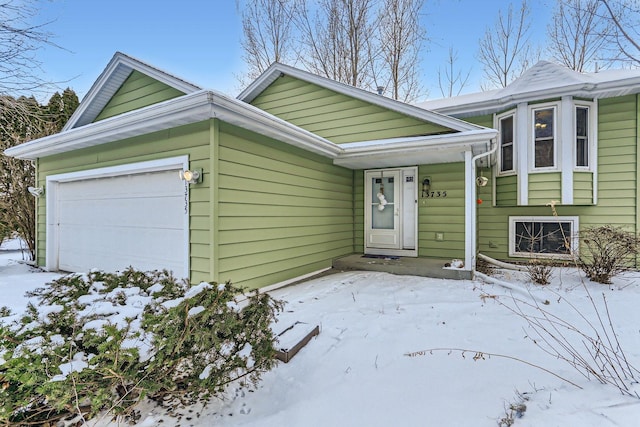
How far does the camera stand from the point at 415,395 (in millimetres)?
2020

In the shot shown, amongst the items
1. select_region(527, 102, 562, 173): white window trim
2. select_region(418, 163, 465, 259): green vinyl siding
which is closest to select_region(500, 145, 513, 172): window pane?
select_region(527, 102, 562, 173): white window trim

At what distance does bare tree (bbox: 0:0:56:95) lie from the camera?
3975 mm

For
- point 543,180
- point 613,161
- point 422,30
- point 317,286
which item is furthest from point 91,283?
point 422,30

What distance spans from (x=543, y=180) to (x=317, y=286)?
5.30m

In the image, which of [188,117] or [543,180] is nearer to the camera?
[188,117]

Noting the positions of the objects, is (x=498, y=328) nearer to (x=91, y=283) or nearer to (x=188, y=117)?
(x=91, y=283)

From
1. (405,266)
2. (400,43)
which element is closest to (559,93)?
(405,266)

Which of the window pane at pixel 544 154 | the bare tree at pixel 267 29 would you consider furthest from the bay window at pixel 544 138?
the bare tree at pixel 267 29

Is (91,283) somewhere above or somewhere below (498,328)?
above

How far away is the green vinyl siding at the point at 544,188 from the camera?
6449 mm

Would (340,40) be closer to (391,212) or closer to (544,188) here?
(391,212)

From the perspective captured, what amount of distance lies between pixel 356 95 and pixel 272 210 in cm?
362

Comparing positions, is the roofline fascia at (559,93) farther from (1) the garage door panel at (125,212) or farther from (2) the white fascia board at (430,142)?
(1) the garage door panel at (125,212)

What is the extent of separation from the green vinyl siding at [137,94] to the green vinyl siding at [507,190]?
270 inches
